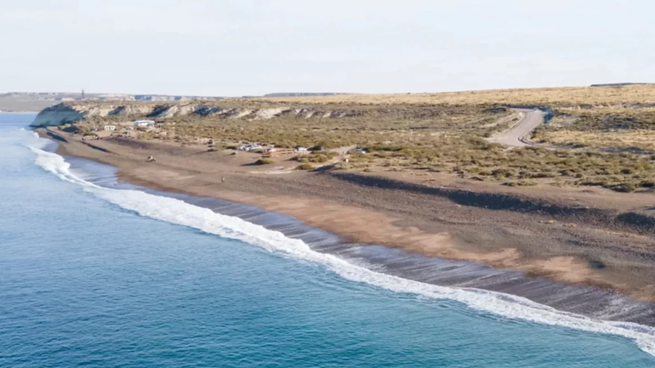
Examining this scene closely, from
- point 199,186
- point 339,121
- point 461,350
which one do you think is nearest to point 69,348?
point 461,350

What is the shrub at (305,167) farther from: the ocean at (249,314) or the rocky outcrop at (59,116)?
the rocky outcrop at (59,116)

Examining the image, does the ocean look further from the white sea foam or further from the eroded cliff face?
the eroded cliff face


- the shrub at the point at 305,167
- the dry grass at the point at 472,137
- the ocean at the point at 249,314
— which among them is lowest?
the ocean at the point at 249,314

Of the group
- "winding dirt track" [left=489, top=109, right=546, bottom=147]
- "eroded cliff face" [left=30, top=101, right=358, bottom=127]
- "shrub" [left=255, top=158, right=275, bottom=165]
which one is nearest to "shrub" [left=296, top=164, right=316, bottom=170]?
"shrub" [left=255, top=158, right=275, bottom=165]

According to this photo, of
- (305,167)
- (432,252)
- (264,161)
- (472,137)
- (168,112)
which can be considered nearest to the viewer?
(432,252)

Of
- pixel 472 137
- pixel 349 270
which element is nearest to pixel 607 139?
pixel 472 137

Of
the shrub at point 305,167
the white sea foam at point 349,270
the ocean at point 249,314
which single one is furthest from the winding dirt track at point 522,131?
the ocean at point 249,314

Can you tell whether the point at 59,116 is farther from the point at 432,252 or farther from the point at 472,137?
the point at 432,252
